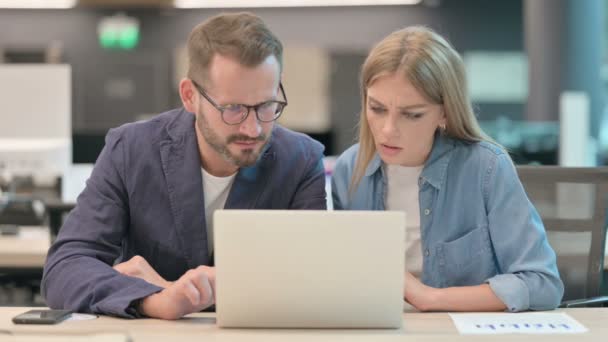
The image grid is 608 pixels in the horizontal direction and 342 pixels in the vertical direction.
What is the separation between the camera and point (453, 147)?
2.45 metres

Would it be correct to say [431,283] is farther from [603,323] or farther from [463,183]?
[603,323]

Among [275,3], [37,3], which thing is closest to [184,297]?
[275,3]

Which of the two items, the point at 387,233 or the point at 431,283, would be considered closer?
the point at 387,233

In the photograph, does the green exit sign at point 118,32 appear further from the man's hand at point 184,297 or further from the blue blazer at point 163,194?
A: the man's hand at point 184,297

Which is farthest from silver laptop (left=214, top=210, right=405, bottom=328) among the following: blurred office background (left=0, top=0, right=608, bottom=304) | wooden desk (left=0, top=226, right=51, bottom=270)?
blurred office background (left=0, top=0, right=608, bottom=304)

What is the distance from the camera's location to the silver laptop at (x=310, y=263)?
5.97 feet

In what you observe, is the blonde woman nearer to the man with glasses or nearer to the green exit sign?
the man with glasses

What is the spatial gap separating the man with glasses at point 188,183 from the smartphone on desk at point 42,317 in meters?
0.06

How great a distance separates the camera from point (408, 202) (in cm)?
250

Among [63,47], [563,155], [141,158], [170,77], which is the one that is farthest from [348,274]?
[63,47]

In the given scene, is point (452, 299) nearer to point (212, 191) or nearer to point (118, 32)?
point (212, 191)

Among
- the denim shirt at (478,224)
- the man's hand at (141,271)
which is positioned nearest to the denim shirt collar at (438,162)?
the denim shirt at (478,224)

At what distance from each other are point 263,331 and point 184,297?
0.71ft

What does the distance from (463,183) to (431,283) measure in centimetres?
27
